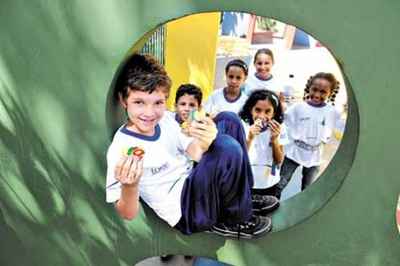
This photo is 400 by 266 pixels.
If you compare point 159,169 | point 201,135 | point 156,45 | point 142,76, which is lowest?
point 159,169

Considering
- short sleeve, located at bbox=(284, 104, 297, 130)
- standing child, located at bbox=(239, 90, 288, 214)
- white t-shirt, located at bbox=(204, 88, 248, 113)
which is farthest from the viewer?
short sleeve, located at bbox=(284, 104, 297, 130)

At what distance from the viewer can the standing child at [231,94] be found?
2270 millimetres

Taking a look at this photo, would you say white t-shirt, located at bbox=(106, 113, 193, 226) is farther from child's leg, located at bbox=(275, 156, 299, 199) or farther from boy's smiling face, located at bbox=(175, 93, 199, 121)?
child's leg, located at bbox=(275, 156, 299, 199)

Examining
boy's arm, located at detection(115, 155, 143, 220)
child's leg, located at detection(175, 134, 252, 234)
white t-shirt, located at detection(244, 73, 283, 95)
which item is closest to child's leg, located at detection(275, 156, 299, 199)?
white t-shirt, located at detection(244, 73, 283, 95)

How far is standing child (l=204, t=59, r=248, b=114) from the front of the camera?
227cm

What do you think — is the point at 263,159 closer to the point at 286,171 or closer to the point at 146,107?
the point at 286,171

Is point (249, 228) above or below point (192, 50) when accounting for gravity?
below

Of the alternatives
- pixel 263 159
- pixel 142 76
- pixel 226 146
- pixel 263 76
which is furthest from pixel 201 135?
pixel 263 76

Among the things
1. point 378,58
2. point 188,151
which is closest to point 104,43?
point 188,151

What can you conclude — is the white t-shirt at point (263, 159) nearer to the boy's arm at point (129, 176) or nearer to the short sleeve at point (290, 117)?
the short sleeve at point (290, 117)

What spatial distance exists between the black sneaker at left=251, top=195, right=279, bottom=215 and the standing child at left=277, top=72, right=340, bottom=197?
0.23 m

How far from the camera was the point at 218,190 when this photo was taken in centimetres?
222

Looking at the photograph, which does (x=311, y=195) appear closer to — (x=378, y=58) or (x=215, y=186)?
(x=215, y=186)

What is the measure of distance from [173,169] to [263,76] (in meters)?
0.79
